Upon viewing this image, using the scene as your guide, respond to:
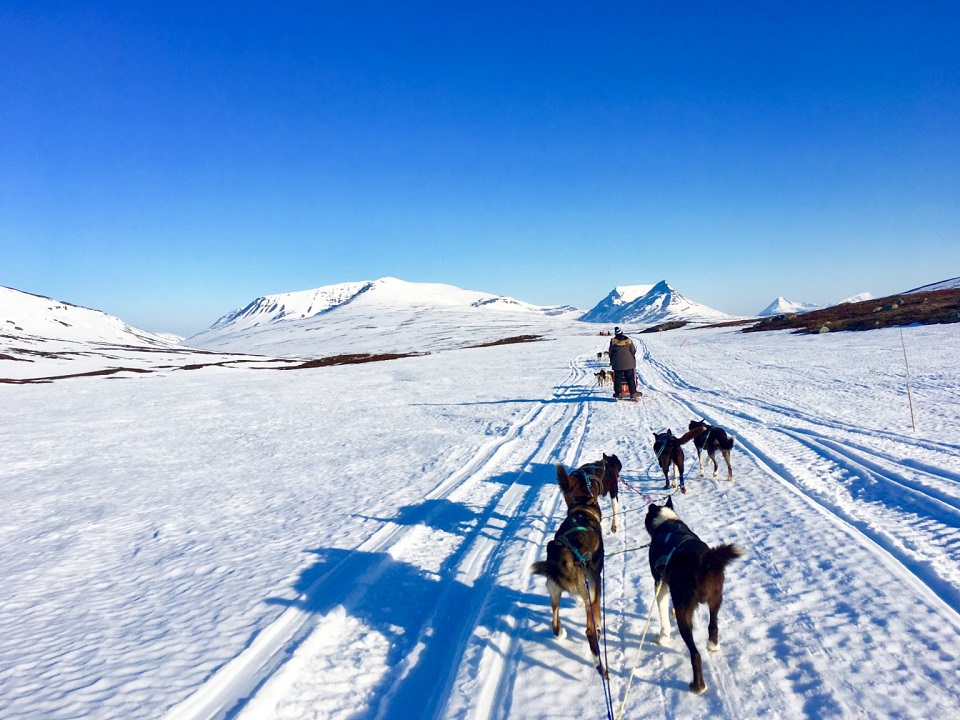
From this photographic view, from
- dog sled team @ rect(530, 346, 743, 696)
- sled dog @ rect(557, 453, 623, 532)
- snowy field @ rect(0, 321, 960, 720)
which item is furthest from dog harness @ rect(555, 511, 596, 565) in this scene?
sled dog @ rect(557, 453, 623, 532)

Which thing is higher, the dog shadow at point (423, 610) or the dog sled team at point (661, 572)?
the dog sled team at point (661, 572)

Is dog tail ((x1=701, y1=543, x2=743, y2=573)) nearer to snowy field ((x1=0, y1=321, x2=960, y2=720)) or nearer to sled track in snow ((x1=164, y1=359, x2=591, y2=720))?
snowy field ((x1=0, y1=321, x2=960, y2=720))

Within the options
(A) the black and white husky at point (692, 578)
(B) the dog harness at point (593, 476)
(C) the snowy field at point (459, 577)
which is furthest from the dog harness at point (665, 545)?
(B) the dog harness at point (593, 476)

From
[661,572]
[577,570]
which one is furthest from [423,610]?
[661,572]

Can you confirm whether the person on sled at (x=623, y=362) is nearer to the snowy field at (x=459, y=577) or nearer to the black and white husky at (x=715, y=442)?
the snowy field at (x=459, y=577)

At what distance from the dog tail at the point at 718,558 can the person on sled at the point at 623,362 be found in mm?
12516

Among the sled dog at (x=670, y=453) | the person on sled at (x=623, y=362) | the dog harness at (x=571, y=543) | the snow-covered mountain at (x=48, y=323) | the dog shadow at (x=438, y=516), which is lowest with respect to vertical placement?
the dog shadow at (x=438, y=516)

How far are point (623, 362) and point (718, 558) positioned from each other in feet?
41.8

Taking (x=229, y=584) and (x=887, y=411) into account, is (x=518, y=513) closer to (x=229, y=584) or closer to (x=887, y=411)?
(x=229, y=584)

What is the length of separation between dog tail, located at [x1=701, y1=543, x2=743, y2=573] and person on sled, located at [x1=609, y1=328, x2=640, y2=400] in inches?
493

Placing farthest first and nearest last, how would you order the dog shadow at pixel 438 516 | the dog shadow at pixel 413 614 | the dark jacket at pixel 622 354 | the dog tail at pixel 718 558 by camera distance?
the dark jacket at pixel 622 354 → the dog shadow at pixel 438 516 → the dog shadow at pixel 413 614 → the dog tail at pixel 718 558

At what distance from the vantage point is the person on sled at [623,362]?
15414mm

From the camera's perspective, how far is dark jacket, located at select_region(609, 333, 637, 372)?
606 inches

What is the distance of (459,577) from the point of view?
5059mm
